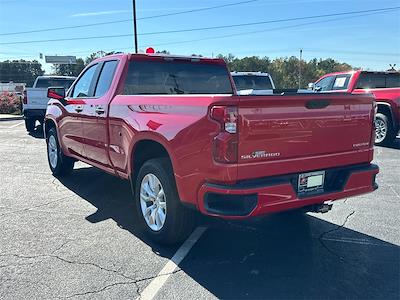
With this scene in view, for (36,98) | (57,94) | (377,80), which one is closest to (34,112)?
(36,98)

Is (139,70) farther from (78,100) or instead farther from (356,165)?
(356,165)

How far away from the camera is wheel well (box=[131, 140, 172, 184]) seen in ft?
14.0

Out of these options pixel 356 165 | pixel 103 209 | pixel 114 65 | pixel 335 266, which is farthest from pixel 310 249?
pixel 114 65

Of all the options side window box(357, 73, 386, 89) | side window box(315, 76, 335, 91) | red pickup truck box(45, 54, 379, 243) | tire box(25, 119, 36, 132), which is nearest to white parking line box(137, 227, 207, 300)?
red pickup truck box(45, 54, 379, 243)

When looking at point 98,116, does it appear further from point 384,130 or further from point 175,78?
point 384,130

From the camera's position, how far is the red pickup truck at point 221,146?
3.27 metres

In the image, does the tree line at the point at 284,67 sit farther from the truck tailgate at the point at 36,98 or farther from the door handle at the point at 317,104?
the door handle at the point at 317,104

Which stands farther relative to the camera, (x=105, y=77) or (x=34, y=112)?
(x=34, y=112)

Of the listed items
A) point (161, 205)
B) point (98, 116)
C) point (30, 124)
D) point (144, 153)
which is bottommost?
point (30, 124)

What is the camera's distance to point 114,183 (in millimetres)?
6805

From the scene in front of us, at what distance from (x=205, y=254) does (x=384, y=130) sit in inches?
325

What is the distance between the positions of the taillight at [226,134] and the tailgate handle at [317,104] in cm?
80

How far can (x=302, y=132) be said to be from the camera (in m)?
3.57

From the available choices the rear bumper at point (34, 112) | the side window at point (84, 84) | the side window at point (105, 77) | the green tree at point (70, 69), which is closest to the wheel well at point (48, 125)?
the side window at point (84, 84)
